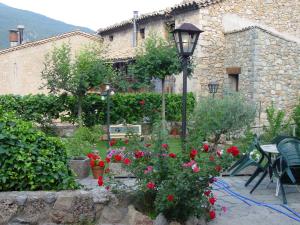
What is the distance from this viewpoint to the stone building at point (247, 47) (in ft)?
46.4

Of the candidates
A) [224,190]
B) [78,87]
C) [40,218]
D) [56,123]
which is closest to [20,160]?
[40,218]

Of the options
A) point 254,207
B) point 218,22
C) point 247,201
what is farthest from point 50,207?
point 218,22

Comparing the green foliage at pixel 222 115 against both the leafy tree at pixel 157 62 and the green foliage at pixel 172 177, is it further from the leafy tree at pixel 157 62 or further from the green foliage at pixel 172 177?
the green foliage at pixel 172 177

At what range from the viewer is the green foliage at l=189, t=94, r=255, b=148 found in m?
10.6

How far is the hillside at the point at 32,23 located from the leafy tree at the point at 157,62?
65736mm

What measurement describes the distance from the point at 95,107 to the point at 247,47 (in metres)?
5.37

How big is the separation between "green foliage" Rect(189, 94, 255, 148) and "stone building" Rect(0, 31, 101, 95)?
32.8 feet

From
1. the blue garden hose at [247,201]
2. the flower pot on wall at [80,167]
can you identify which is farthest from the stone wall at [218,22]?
the flower pot on wall at [80,167]

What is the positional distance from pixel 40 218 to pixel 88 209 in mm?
489

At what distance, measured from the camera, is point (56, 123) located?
13.1 meters

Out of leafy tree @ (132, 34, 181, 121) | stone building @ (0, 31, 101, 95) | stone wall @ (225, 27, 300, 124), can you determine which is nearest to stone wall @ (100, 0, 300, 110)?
stone wall @ (225, 27, 300, 124)

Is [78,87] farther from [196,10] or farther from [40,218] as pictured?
[40,218]

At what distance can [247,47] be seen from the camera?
1431 centimetres

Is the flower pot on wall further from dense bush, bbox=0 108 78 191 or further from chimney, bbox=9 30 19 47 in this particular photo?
chimney, bbox=9 30 19 47
